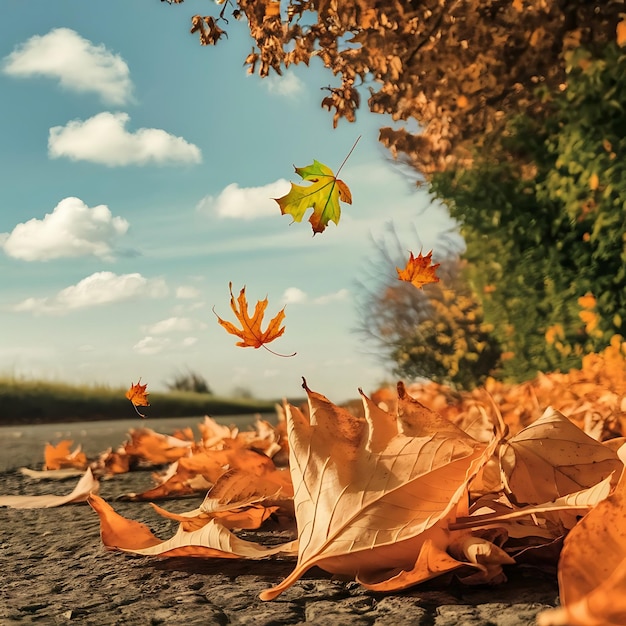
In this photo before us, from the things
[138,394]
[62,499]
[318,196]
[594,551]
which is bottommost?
[62,499]

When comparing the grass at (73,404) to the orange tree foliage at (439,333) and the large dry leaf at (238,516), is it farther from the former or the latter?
the large dry leaf at (238,516)

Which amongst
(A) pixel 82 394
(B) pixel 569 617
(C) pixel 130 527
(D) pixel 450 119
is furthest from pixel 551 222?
(A) pixel 82 394

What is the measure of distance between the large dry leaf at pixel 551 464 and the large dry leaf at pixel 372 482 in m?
0.11

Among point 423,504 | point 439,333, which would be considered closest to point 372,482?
point 423,504

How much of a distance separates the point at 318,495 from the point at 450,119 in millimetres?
4759

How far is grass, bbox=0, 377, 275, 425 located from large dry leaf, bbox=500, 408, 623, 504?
784cm

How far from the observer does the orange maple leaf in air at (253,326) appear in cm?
112

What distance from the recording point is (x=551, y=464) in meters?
0.97

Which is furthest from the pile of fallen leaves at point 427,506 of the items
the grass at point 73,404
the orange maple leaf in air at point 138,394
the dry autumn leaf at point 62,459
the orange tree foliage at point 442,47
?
the grass at point 73,404

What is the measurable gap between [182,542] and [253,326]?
1.19ft

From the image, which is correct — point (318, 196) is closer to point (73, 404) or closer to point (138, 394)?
point (138, 394)

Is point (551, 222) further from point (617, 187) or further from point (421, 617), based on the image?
point (421, 617)

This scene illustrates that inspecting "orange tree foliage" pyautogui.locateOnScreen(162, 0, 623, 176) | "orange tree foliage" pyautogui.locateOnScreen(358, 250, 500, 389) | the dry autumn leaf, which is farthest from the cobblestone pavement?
"orange tree foliage" pyautogui.locateOnScreen(358, 250, 500, 389)

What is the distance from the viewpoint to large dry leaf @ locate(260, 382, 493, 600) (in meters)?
→ 0.79
